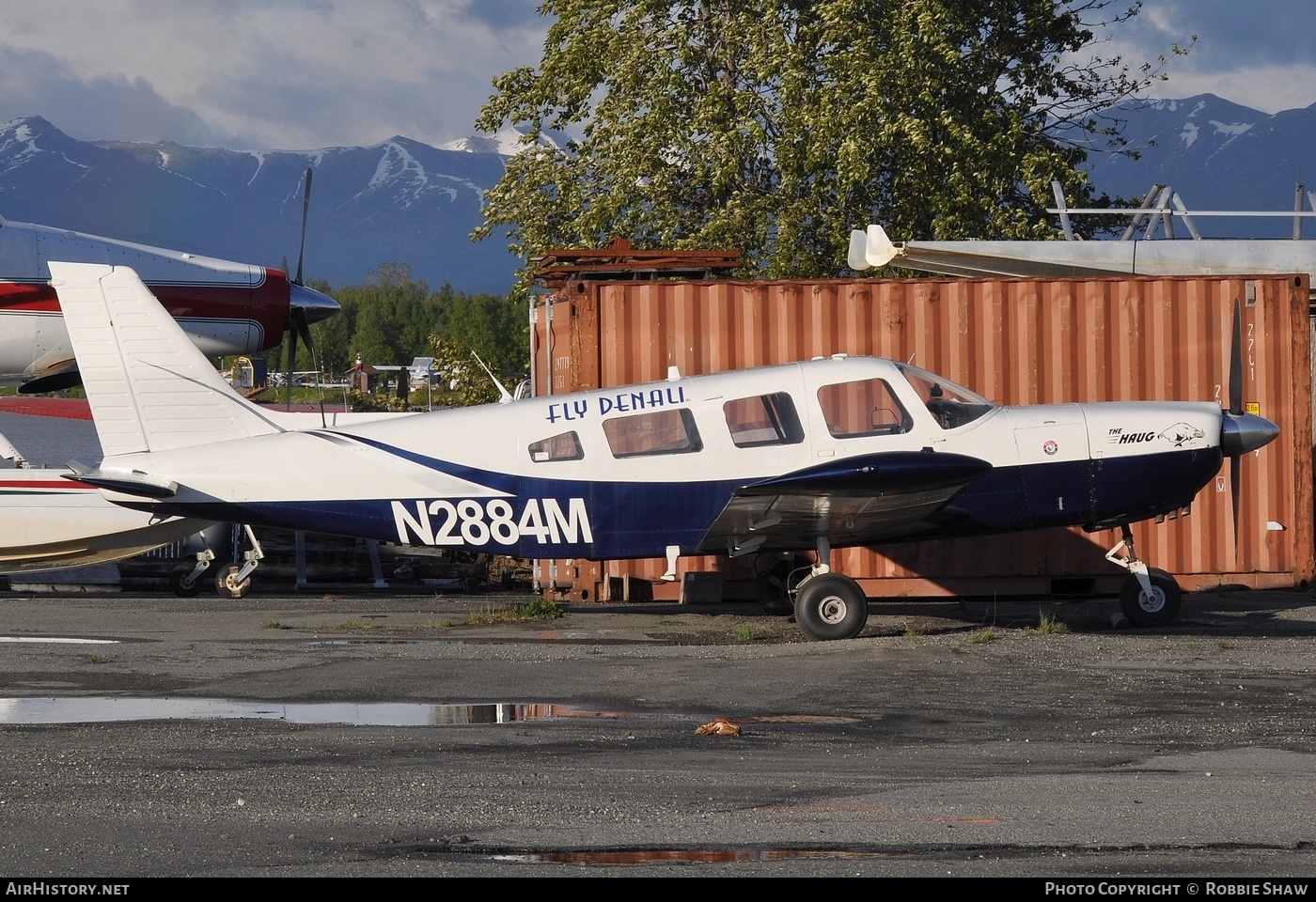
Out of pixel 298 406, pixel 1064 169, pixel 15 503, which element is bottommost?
pixel 15 503

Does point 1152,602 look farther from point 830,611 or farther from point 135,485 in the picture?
point 135,485

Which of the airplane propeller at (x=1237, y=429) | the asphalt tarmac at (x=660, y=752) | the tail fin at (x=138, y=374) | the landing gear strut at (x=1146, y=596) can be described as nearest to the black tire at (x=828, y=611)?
the asphalt tarmac at (x=660, y=752)

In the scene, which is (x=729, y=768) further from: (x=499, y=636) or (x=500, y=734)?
(x=499, y=636)

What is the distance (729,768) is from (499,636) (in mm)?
Result: 5514

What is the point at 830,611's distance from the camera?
1098cm

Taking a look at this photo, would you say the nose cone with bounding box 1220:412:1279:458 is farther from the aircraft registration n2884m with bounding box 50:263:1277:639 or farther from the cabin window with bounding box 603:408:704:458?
the cabin window with bounding box 603:408:704:458

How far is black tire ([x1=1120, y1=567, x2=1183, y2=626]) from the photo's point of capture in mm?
11414

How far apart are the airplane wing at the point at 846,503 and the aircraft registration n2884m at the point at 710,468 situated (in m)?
0.04

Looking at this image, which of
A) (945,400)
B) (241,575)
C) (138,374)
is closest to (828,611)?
(945,400)

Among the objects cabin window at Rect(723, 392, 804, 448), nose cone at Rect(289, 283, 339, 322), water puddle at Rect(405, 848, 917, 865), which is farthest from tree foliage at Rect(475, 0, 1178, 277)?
water puddle at Rect(405, 848, 917, 865)

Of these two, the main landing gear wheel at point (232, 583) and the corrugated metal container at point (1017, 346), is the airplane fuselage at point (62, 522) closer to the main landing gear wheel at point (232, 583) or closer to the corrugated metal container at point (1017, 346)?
the main landing gear wheel at point (232, 583)

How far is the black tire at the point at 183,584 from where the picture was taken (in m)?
15.9

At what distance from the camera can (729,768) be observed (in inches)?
244
